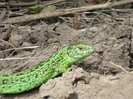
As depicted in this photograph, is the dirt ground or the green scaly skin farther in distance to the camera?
the green scaly skin

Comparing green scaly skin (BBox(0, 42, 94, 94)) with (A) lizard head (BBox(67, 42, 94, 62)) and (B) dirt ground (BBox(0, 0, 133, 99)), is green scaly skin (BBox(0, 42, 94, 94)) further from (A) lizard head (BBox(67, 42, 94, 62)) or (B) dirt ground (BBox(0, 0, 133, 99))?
(B) dirt ground (BBox(0, 0, 133, 99))

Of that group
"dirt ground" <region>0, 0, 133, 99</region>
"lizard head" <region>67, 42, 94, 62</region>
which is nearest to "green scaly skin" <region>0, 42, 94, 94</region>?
"lizard head" <region>67, 42, 94, 62</region>

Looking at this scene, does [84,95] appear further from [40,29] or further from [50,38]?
[40,29]

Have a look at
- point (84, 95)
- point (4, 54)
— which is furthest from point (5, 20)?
point (84, 95)

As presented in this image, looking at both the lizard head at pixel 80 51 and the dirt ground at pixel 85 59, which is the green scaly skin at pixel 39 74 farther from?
the dirt ground at pixel 85 59

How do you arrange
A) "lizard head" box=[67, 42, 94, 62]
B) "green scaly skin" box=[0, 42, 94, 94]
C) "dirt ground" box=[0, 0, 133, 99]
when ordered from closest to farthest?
"dirt ground" box=[0, 0, 133, 99] < "lizard head" box=[67, 42, 94, 62] < "green scaly skin" box=[0, 42, 94, 94]
